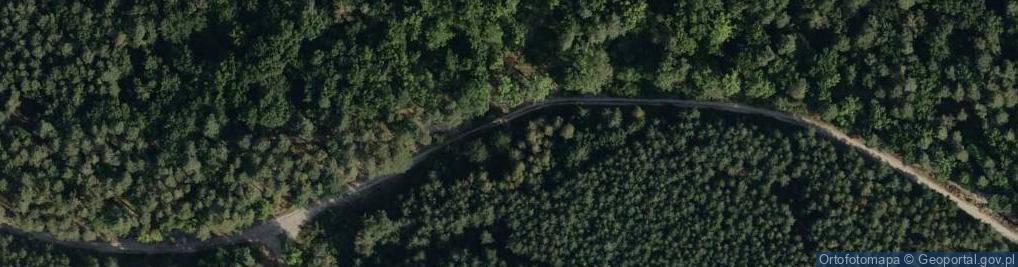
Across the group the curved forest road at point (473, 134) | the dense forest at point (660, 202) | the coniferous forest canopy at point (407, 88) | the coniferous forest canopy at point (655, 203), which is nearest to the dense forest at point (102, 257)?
the coniferous forest canopy at point (655, 203)

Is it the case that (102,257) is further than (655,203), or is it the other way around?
(102,257)

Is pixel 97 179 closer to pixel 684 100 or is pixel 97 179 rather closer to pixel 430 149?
pixel 430 149

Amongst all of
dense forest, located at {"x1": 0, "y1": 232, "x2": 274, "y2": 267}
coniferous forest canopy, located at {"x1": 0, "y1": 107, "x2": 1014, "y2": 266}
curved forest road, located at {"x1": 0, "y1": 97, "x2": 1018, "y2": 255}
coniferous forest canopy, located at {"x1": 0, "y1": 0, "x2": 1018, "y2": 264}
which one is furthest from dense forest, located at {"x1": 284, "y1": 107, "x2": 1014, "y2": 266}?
dense forest, located at {"x1": 0, "y1": 232, "x2": 274, "y2": 267}

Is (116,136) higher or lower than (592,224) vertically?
higher

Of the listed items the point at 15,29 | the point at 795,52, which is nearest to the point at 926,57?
the point at 795,52

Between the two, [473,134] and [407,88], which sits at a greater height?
[407,88]

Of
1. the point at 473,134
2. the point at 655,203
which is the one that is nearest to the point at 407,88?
the point at 473,134

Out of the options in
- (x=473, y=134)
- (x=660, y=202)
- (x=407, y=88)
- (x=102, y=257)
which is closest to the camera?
(x=407, y=88)

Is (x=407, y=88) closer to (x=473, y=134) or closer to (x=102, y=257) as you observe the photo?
(x=473, y=134)
